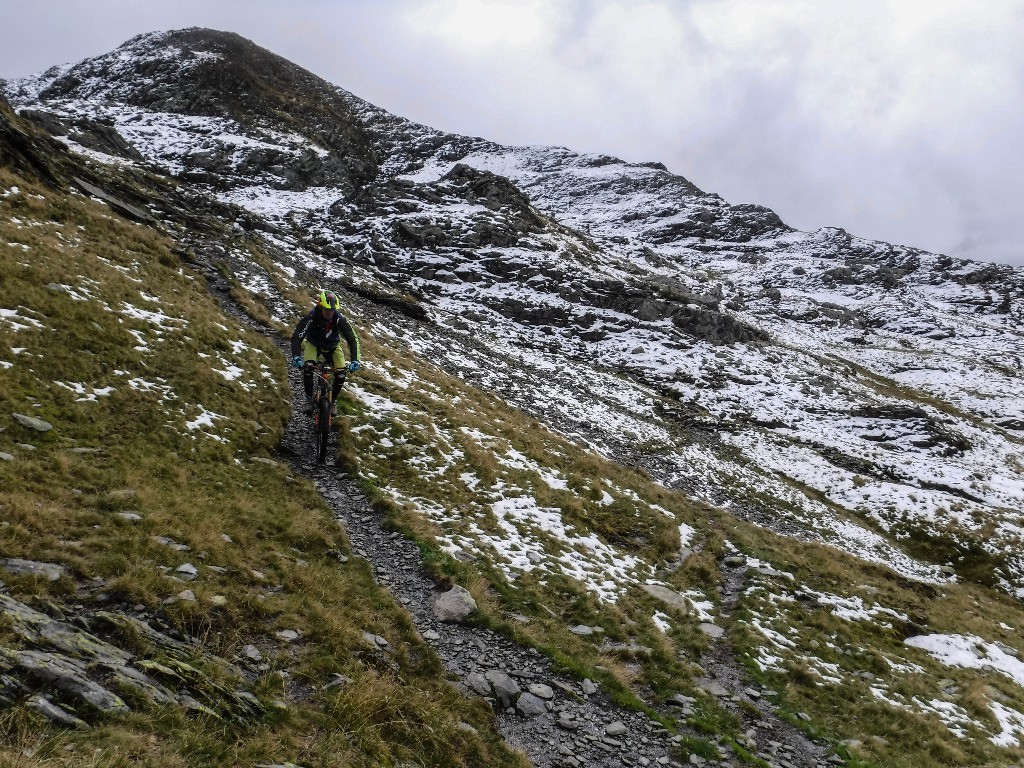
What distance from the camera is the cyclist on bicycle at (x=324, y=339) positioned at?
13000 mm

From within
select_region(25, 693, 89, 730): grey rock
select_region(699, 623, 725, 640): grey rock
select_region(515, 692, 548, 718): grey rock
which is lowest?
select_region(515, 692, 548, 718): grey rock

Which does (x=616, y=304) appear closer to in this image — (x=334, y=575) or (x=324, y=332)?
(x=324, y=332)

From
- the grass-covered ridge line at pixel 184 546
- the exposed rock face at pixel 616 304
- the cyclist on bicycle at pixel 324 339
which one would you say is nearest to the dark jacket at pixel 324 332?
the cyclist on bicycle at pixel 324 339

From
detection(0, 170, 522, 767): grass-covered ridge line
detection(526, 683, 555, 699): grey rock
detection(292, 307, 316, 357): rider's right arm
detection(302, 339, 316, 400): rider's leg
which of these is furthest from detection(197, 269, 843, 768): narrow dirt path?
detection(292, 307, 316, 357): rider's right arm

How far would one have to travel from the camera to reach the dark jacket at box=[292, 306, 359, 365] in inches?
514

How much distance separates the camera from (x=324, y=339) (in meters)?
13.4

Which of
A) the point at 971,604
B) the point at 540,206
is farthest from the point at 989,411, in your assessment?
the point at 540,206

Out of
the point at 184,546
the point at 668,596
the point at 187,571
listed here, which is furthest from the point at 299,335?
the point at 668,596

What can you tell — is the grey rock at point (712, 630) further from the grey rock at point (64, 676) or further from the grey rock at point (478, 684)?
the grey rock at point (64, 676)

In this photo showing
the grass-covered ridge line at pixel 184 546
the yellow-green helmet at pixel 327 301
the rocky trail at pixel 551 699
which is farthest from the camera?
the yellow-green helmet at pixel 327 301

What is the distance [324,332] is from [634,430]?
2510 cm

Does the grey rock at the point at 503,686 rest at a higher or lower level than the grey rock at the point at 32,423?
higher

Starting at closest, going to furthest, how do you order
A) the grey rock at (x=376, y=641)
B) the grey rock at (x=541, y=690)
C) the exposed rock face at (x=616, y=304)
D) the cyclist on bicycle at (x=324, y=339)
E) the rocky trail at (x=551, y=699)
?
the rocky trail at (x=551, y=699) → the grey rock at (x=376, y=641) → the grey rock at (x=541, y=690) → the cyclist on bicycle at (x=324, y=339) → the exposed rock face at (x=616, y=304)

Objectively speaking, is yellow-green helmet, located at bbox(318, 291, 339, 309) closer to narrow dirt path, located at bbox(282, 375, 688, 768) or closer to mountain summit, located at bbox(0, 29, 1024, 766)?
mountain summit, located at bbox(0, 29, 1024, 766)
